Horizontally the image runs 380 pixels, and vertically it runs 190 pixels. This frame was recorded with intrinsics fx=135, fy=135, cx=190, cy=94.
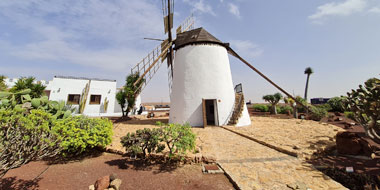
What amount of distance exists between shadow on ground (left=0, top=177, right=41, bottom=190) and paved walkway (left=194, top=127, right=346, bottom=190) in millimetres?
4584

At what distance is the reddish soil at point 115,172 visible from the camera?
321 centimetres

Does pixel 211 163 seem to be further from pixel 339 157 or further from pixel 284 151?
pixel 339 157

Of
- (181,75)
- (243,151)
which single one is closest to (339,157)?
(243,151)

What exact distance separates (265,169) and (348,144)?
3404mm

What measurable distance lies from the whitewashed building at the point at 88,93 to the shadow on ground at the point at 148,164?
1866cm

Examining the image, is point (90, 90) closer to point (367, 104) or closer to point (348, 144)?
point (348, 144)

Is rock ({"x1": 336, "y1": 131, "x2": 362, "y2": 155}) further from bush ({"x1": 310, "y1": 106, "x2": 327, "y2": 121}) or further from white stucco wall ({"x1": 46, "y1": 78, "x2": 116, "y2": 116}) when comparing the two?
white stucco wall ({"x1": 46, "y1": 78, "x2": 116, "y2": 116})

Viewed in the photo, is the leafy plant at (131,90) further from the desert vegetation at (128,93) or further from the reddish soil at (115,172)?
the reddish soil at (115,172)

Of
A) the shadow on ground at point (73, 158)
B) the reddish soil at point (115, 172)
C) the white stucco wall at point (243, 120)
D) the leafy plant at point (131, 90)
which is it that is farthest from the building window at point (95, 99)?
the white stucco wall at point (243, 120)

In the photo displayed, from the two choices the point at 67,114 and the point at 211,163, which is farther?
the point at 67,114

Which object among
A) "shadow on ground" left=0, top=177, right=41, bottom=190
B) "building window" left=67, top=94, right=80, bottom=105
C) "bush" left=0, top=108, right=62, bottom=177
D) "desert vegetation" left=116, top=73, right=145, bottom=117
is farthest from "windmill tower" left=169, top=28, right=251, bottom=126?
"building window" left=67, top=94, right=80, bottom=105

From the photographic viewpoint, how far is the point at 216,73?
34.6 ft

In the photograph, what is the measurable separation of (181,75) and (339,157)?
30.4ft

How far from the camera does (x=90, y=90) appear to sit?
19672mm
